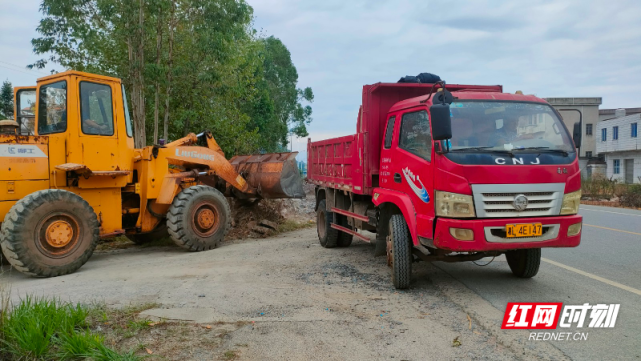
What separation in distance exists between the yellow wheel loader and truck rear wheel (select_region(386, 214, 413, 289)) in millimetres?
4633

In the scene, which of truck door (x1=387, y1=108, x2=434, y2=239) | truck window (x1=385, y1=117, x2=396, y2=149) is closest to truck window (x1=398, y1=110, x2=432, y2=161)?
truck door (x1=387, y1=108, x2=434, y2=239)

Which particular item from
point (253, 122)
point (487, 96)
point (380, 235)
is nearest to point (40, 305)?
point (380, 235)

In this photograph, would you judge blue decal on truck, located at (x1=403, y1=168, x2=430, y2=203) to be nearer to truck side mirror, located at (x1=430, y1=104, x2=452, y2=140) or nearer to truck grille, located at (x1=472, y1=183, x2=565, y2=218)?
truck grille, located at (x1=472, y1=183, x2=565, y2=218)

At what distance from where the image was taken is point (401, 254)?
6168 mm

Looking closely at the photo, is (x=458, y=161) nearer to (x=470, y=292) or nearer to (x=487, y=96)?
(x=487, y=96)

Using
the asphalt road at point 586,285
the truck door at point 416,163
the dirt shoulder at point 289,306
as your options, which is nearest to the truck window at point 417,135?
the truck door at point 416,163

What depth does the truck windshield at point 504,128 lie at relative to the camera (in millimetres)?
5660

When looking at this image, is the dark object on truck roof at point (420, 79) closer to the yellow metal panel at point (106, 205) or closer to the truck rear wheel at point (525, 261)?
the truck rear wheel at point (525, 261)

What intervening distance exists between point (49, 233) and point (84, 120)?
1.97m

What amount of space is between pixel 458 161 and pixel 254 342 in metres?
2.90

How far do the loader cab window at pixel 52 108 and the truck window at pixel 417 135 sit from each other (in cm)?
560

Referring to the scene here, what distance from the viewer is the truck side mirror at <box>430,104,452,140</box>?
5340 millimetres

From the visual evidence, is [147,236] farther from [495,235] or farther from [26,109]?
[495,235]

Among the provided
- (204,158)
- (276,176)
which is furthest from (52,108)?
(276,176)
